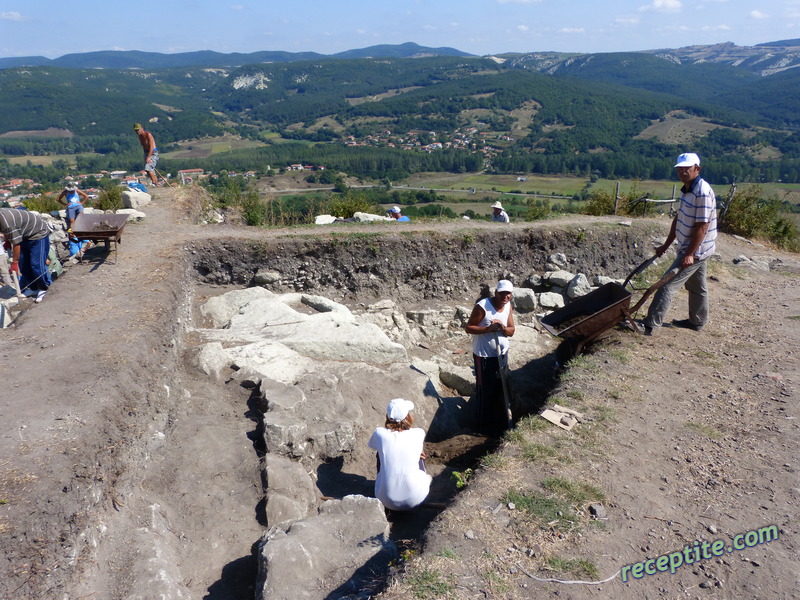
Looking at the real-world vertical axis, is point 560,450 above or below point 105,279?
below

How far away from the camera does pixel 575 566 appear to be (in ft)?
11.6

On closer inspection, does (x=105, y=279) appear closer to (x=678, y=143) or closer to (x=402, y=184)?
(x=402, y=184)

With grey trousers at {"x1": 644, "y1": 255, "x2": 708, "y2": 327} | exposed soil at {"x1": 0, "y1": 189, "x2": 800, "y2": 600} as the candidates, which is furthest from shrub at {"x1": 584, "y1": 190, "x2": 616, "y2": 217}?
grey trousers at {"x1": 644, "y1": 255, "x2": 708, "y2": 327}

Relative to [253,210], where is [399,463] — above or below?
below

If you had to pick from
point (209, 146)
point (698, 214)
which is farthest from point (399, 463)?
point (209, 146)

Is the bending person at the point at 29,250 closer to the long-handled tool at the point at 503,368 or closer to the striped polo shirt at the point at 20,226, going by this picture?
the striped polo shirt at the point at 20,226

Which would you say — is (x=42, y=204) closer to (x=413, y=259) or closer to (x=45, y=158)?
(x=413, y=259)

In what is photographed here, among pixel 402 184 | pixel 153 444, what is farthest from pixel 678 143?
pixel 153 444

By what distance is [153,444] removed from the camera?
5.34 meters

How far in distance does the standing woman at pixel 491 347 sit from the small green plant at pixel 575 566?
322 centimetres

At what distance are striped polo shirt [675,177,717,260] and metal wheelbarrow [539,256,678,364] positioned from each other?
1.46ft

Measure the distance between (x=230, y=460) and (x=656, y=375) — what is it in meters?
5.49

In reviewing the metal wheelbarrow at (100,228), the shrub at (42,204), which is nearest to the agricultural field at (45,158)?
the shrub at (42,204)

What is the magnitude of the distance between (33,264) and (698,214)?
35.3ft
